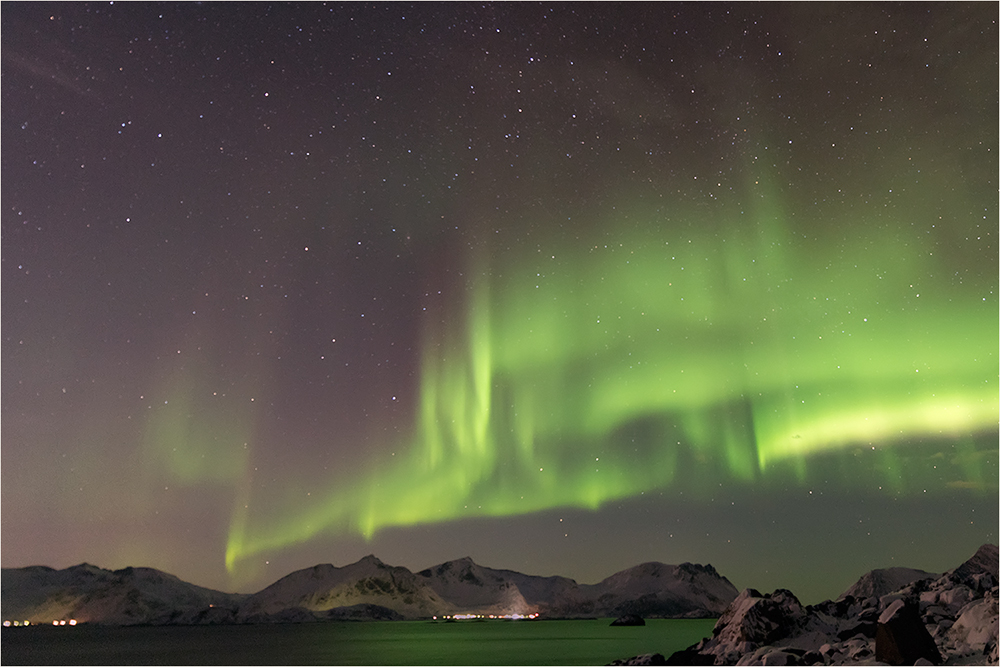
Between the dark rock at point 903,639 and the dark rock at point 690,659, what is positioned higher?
the dark rock at point 903,639

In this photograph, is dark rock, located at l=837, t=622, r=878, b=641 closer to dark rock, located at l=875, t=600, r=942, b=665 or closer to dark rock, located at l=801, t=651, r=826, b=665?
dark rock, located at l=801, t=651, r=826, b=665

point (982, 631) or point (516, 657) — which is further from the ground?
point (982, 631)

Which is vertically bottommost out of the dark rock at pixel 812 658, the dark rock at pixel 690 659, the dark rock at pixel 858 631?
the dark rock at pixel 690 659

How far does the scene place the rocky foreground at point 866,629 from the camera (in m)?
11.7

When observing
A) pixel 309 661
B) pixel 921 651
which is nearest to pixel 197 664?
pixel 309 661

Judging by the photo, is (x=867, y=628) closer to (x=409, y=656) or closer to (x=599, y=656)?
(x=599, y=656)

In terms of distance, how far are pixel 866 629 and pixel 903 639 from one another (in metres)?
1.81

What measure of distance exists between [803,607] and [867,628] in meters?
1.40

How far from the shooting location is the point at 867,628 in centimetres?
1338

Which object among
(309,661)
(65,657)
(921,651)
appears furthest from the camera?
(65,657)

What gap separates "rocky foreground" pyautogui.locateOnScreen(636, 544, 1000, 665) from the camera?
461 inches

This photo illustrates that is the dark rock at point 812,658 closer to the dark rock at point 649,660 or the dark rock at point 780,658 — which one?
the dark rock at point 780,658

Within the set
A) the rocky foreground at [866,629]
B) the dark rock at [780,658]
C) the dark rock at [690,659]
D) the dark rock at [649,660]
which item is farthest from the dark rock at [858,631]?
the dark rock at [649,660]

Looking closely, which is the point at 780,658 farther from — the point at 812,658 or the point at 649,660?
the point at 649,660
